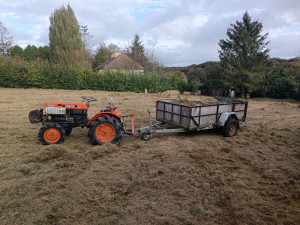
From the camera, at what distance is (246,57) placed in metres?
20.4

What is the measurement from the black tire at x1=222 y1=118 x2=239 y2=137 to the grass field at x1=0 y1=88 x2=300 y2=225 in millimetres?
514

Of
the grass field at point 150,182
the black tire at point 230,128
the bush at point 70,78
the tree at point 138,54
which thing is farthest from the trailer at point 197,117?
the tree at point 138,54

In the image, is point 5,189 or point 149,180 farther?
point 149,180

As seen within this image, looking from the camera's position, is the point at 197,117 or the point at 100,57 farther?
the point at 100,57

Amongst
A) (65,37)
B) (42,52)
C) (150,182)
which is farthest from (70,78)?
(42,52)

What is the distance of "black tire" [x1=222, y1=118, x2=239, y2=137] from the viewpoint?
21.8 feet

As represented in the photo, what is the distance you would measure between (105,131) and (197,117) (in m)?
2.66

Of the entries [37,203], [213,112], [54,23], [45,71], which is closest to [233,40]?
[213,112]

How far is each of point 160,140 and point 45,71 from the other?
19799 millimetres

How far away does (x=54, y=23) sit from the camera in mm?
32281

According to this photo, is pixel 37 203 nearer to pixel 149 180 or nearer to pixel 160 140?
pixel 149 180

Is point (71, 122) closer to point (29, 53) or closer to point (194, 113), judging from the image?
point (194, 113)

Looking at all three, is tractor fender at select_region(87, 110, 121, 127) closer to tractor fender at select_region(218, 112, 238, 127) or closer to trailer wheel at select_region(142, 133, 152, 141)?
trailer wheel at select_region(142, 133, 152, 141)

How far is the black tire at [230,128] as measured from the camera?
6652mm
